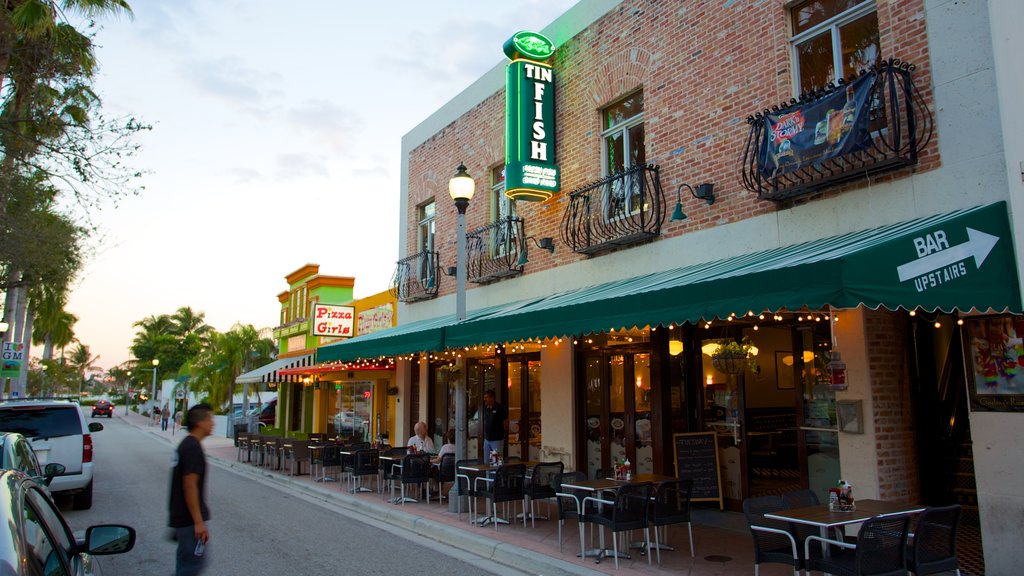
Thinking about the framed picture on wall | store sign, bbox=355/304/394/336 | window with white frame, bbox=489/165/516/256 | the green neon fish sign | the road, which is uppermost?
the green neon fish sign

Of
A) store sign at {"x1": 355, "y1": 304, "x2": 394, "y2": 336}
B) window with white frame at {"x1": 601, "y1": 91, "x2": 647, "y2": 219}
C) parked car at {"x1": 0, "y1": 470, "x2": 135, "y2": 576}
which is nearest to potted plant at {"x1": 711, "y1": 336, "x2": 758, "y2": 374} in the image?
window with white frame at {"x1": 601, "y1": 91, "x2": 647, "y2": 219}

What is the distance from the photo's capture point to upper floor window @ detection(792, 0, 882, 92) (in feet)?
26.9

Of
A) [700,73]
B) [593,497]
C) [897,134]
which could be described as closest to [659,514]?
[593,497]

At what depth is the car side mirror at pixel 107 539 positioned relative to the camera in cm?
352

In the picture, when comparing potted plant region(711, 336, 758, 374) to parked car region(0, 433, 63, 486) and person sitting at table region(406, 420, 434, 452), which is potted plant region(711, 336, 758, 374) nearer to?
person sitting at table region(406, 420, 434, 452)

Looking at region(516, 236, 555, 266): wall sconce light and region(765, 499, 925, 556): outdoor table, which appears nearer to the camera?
region(765, 499, 925, 556): outdoor table

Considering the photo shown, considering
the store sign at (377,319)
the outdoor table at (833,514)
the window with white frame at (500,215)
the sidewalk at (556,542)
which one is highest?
the window with white frame at (500,215)

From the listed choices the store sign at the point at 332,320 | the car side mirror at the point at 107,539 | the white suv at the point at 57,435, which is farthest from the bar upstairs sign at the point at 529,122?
the store sign at the point at 332,320

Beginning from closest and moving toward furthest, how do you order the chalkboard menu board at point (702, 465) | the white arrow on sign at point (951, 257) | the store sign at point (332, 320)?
the white arrow on sign at point (951, 257)
the chalkboard menu board at point (702, 465)
the store sign at point (332, 320)

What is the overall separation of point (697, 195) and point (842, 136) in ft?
7.41

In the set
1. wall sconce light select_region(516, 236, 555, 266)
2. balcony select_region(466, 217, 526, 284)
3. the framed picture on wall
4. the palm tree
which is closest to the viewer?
the framed picture on wall

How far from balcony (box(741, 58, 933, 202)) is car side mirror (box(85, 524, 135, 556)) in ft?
23.9

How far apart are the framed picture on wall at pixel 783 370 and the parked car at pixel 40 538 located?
9446 millimetres

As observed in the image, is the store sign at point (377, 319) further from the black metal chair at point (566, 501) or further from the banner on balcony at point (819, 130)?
the banner on balcony at point (819, 130)
